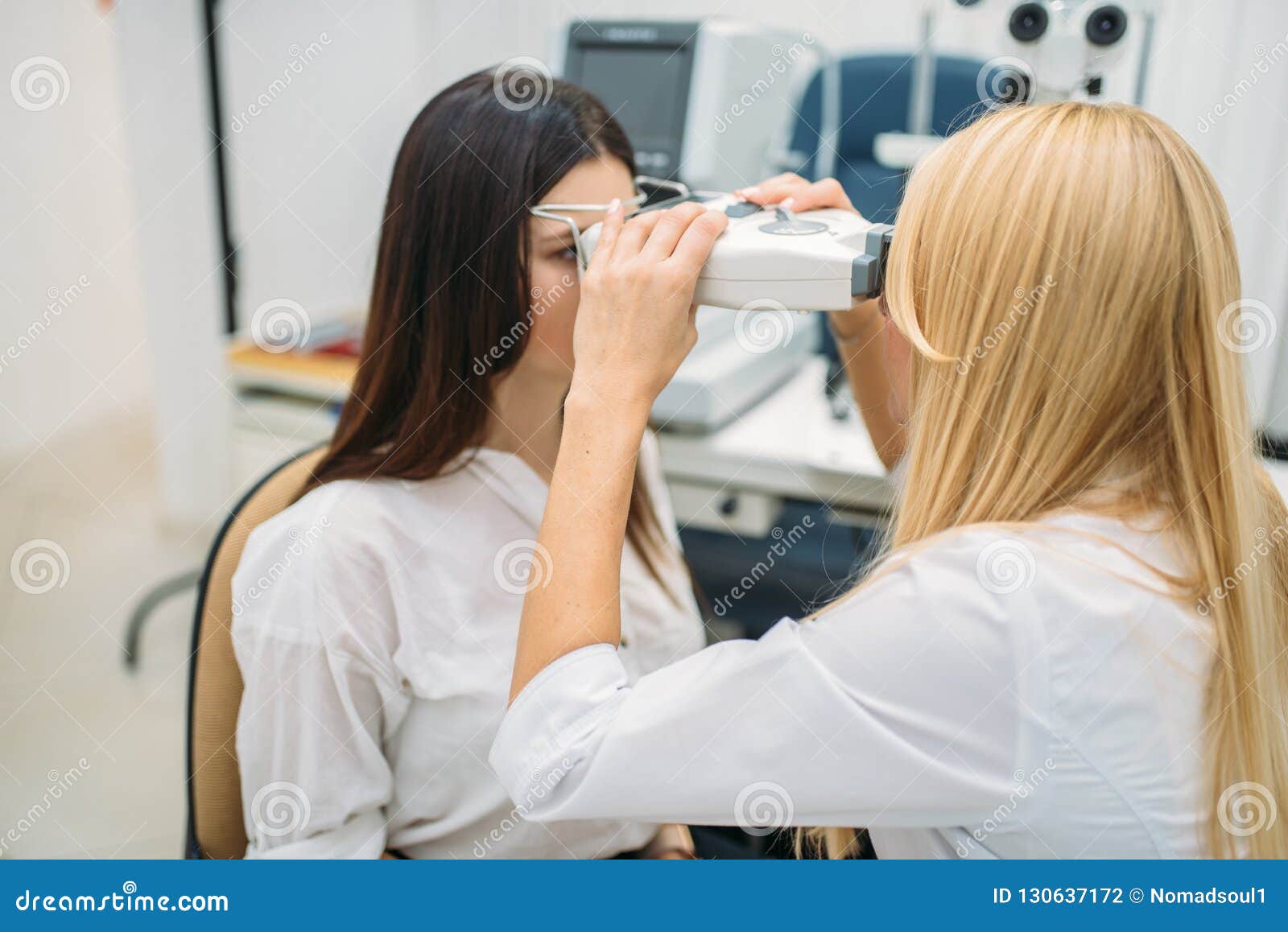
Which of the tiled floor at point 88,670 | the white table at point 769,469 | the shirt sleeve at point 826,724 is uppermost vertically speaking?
the shirt sleeve at point 826,724

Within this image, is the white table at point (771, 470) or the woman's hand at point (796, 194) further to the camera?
the white table at point (771, 470)

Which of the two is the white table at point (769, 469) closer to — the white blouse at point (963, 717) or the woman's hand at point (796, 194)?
the woman's hand at point (796, 194)

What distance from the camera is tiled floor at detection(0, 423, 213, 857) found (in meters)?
2.16

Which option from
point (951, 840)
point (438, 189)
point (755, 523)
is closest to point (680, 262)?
point (438, 189)

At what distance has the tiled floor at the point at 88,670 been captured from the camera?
2162mm

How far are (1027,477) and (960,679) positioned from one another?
0.18 metres

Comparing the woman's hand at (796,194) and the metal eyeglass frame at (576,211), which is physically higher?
the woman's hand at (796,194)

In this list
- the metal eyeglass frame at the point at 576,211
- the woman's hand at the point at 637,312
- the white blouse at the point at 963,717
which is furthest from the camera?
the metal eyeglass frame at the point at 576,211

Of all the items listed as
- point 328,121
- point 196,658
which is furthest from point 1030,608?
point 328,121

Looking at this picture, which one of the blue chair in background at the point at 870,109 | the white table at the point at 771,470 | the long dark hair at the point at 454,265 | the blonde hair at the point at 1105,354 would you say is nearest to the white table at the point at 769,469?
the white table at the point at 771,470

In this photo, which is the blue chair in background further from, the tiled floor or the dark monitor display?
the tiled floor

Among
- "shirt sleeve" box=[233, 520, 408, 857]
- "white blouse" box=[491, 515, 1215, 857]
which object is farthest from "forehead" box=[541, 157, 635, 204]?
"white blouse" box=[491, 515, 1215, 857]

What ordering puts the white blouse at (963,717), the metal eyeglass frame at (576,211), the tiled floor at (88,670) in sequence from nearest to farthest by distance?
the white blouse at (963,717) → the metal eyeglass frame at (576,211) → the tiled floor at (88,670)

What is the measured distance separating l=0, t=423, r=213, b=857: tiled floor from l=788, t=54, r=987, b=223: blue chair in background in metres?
2.05
